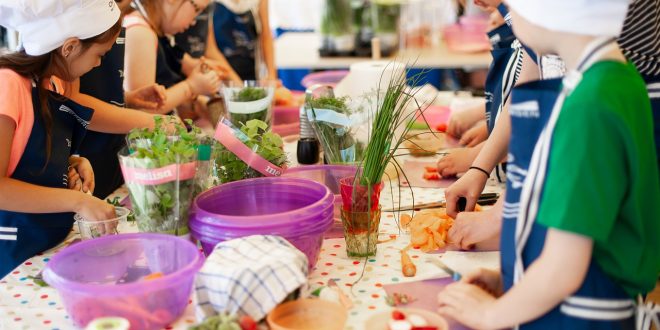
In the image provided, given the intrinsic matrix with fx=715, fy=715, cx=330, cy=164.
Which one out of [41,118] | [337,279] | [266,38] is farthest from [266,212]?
[266,38]

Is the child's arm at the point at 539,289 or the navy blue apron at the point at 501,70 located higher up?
the navy blue apron at the point at 501,70

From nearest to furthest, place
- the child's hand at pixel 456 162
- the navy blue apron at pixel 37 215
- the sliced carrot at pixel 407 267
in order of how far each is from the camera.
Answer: the sliced carrot at pixel 407 267 → the navy blue apron at pixel 37 215 → the child's hand at pixel 456 162

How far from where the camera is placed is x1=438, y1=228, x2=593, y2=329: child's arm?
1073 mm

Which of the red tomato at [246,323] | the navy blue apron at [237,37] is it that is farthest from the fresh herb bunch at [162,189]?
the navy blue apron at [237,37]

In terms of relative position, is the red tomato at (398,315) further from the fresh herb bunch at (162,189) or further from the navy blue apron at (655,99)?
the navy blue apron at (655,99)

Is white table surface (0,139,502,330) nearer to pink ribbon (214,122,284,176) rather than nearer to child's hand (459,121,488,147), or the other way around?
pink ribbon (214,122,284,176)

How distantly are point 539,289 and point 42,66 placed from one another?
4.33ft

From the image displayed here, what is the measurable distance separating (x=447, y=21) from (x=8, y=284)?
5311 millimetres

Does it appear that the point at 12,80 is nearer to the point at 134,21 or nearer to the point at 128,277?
the point at 128,277

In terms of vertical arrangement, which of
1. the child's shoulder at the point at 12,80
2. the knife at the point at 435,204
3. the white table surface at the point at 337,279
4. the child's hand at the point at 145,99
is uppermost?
the child's shoulder at the point at 12,80

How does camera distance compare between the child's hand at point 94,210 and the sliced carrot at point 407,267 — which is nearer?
the sliced carrot at point 407,267

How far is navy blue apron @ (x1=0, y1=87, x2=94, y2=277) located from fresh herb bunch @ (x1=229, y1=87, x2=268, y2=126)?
0.65m

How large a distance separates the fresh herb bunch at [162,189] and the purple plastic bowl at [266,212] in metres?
0.04

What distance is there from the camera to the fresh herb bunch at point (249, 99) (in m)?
2.38
